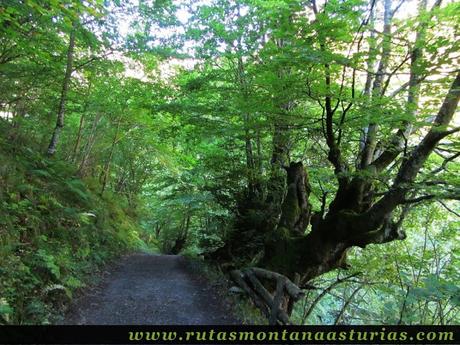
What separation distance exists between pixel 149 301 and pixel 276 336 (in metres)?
3.04

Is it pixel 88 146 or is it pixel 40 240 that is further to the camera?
pixel 88 146

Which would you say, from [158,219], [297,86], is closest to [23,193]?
[297,86]

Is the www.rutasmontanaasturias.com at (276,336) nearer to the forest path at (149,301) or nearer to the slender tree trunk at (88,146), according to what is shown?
the forest path at (149,301)

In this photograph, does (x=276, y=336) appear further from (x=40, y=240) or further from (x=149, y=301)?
(x=40, y=240)

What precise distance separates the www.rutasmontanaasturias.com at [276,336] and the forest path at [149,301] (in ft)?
1.59

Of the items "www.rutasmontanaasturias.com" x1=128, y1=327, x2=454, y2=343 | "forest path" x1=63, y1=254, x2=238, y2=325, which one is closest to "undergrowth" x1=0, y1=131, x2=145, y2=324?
"forest path" x1=63, y1=254, x2=238, y2=325

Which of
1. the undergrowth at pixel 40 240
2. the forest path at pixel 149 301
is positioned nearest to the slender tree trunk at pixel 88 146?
the undergrowth at pixel 40 240

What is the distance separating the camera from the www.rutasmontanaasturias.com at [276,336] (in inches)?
208

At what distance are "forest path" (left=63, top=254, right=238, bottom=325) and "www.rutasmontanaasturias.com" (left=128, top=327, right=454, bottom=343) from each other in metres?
0.49

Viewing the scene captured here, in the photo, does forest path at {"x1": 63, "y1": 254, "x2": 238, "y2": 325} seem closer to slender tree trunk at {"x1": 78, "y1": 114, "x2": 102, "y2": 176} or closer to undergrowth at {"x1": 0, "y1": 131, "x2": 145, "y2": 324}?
undergrowth at {"x1": 0, "y1": 131, "x2": 145, "y2": 324}

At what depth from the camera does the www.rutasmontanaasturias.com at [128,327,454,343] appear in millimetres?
5293

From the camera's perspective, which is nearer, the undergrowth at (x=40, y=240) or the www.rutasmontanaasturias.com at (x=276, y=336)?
the undergrowth at (x=40, y=240)

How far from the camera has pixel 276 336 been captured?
5.41m

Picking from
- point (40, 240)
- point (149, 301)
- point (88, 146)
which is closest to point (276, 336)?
point (149, 301)
